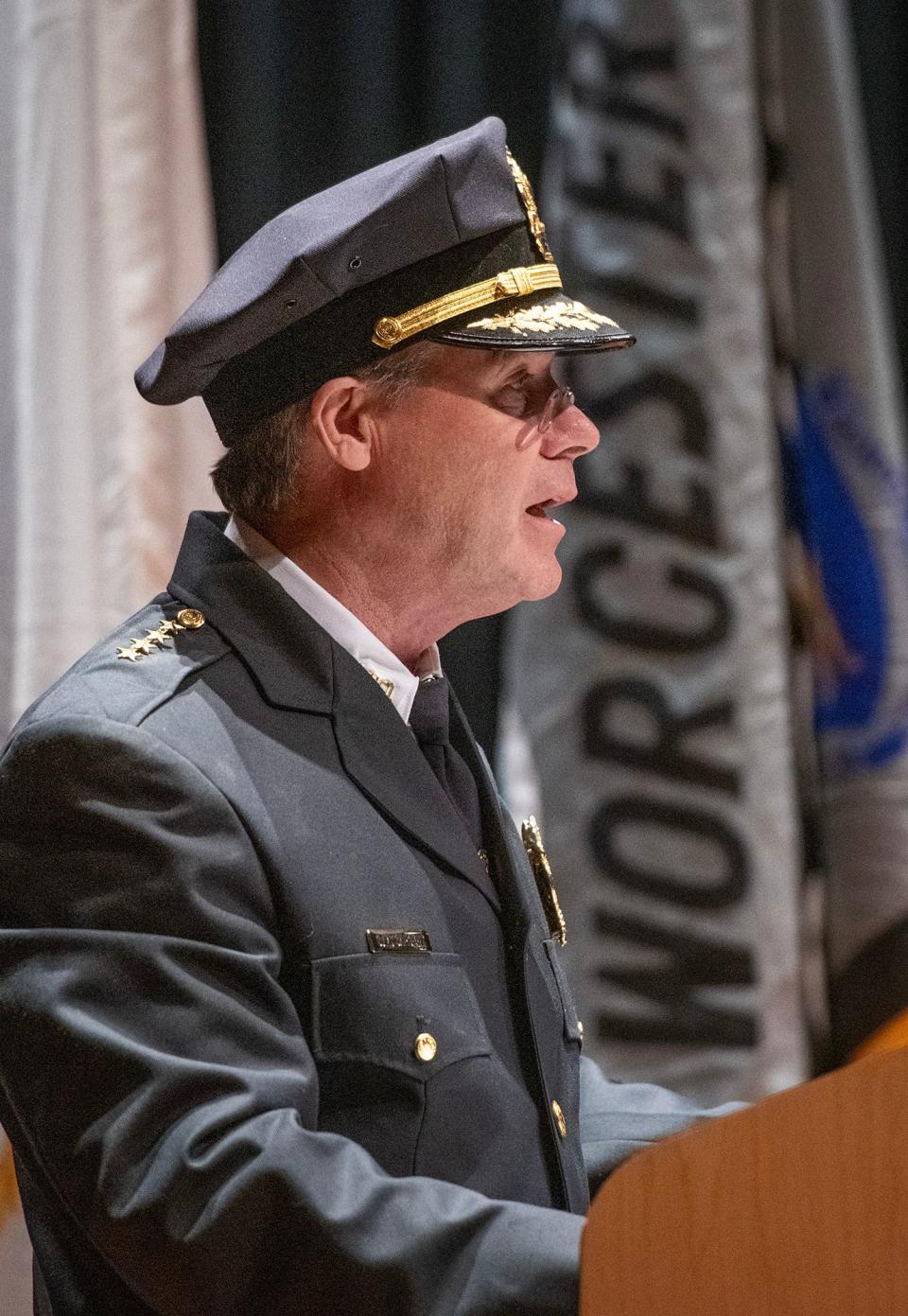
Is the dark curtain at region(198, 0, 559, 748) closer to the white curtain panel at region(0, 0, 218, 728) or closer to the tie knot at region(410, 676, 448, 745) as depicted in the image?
the white curtain panel at region(0, 0, 218, 728)

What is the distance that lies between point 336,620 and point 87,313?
952 millimetres

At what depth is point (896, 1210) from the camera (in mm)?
677

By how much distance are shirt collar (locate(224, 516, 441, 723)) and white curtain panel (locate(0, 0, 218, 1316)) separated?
82 centimetres

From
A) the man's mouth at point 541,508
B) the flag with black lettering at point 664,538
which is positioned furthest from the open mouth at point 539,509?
the flag with black lettering at point 664,538

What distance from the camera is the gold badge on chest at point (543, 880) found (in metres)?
1.30

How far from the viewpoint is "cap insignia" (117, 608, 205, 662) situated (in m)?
1.08

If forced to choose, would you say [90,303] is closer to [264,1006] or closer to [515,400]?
[515,400]

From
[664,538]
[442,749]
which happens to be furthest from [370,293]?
[664,538]

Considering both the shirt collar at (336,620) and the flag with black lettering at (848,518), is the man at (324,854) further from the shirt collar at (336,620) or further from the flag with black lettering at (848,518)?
the flag with black lettering at (848,518)

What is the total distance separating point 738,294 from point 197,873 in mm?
1543

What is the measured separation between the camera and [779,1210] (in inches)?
27.5

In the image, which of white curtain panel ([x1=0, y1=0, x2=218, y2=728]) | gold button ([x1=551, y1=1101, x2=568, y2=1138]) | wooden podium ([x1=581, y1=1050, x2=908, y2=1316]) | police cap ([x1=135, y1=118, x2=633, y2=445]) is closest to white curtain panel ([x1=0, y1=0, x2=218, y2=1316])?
white curtain panel ([x1=0, y1=0, x2=218, y2=728])

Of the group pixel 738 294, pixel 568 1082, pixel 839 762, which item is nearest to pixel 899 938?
pixel 839 762

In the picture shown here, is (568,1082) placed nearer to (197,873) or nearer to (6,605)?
(197,873)
